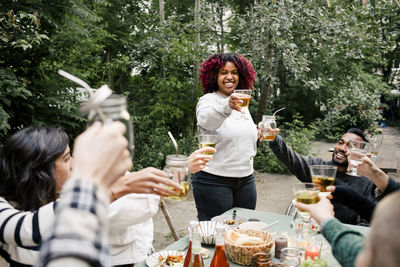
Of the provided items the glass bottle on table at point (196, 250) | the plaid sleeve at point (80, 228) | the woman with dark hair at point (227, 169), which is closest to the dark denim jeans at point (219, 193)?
the woman with dark hair at point (227, 169)

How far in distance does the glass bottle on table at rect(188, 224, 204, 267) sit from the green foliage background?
2627 millimetres

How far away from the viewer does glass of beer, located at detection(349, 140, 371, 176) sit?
6.11 feet

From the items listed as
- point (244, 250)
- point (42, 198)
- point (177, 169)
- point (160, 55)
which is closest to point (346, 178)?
point (244, 250)

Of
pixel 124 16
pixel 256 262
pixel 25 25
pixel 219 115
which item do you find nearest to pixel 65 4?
pixel 25 25

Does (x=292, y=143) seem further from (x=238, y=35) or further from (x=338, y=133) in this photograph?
(x=338, y=133)

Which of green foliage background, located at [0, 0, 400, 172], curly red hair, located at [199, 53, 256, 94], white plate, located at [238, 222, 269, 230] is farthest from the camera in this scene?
green foliage background, located at [0, 0, 400, 172]

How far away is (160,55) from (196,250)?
6456mm

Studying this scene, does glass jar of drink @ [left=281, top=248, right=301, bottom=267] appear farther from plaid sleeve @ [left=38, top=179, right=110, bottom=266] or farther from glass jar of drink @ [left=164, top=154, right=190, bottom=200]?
plaid sleeve @ [left=38, top=179, right=110, bottom=266]

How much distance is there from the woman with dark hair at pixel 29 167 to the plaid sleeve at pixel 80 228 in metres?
1.07

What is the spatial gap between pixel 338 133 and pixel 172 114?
6.43m

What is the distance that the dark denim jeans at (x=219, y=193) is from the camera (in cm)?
265

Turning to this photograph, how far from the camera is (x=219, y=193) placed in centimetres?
264

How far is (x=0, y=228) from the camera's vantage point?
4.55ft

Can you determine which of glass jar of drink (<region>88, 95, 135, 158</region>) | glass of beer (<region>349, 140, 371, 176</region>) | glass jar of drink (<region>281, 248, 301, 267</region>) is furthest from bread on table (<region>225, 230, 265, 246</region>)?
glass jar of drink (<region>88, 95, 135, 158</region>)
